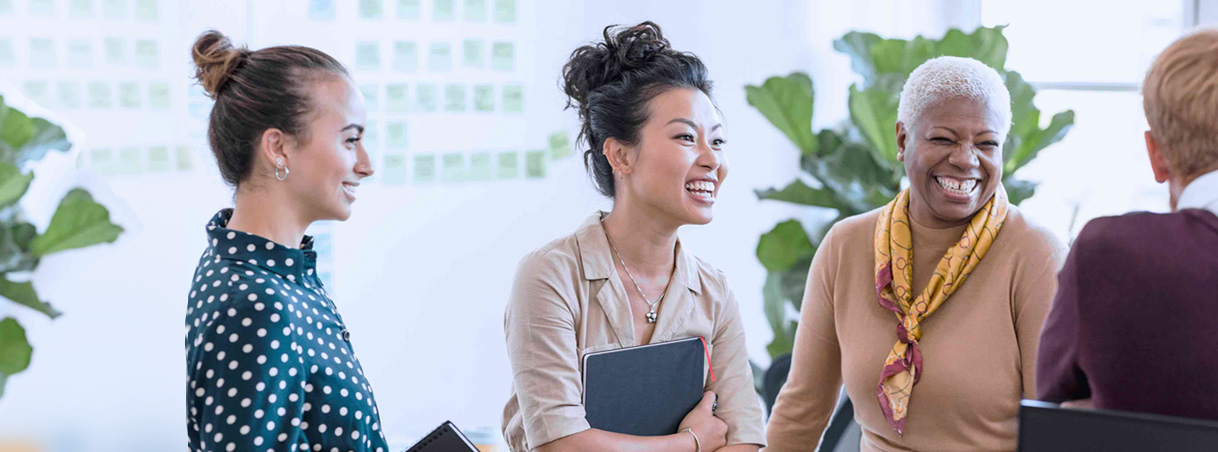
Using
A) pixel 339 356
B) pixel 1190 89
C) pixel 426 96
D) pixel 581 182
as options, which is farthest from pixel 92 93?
pixel 1190 89

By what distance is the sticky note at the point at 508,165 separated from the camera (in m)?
3.42

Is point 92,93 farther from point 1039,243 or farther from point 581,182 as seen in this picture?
point 1039,243

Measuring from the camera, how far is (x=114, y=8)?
3.07m

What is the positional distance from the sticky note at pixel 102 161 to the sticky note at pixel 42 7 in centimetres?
44

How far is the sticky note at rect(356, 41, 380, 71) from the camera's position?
3277 mm

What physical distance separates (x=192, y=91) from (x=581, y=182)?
1300 mm

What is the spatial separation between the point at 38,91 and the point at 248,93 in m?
1.95

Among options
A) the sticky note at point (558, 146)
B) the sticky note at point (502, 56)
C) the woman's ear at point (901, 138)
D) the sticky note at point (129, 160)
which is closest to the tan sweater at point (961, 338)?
the woman's ear at point (901, 138)

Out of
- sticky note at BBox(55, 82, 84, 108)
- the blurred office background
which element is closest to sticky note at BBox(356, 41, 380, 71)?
the blurred office background

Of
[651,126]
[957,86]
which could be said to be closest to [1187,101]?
[957,86]

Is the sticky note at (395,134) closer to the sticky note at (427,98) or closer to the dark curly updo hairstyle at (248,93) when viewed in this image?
the sticky note at (427,98)

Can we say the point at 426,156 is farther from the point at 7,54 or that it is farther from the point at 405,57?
the point at 7,54

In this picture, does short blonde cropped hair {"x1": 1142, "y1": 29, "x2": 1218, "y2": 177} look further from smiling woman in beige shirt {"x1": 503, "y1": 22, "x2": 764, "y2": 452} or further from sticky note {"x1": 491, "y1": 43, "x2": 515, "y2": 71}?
sticky note {"x1": 491, "y1": 43, "x2": 515, "y2": 71}

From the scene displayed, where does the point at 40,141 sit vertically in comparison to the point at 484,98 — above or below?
below
